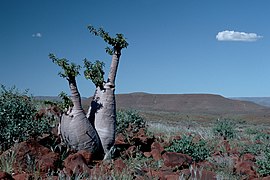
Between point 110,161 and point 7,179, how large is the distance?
2.13 meters

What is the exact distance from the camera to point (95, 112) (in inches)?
271

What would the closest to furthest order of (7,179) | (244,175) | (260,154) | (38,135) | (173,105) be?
A: 1. (7,179)
2. (244,175)
3. (38,135)
4. (260,154)
5. (173,105)

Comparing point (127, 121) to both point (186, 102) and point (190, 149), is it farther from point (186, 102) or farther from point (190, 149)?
point (186, 102)

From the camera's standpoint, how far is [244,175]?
6031 mm

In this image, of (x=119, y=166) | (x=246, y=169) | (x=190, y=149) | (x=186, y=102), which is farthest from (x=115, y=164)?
(x=186, y=102)

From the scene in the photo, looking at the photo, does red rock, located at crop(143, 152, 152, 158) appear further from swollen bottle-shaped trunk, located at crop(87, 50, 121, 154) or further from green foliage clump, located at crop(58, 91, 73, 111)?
green foliage clump, located at crop(58, 91, 73, 111)

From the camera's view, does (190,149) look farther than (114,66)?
Yes

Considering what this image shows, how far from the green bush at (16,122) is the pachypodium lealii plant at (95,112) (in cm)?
48

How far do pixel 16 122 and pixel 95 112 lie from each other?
1285mm

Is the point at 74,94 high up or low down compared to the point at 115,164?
up

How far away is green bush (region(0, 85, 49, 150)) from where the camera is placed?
249 inches

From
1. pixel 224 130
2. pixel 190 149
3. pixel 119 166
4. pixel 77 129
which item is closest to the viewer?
pixel 119 166

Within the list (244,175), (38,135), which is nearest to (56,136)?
(38,135)

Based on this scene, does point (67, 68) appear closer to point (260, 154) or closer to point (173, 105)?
point (260, 154)
